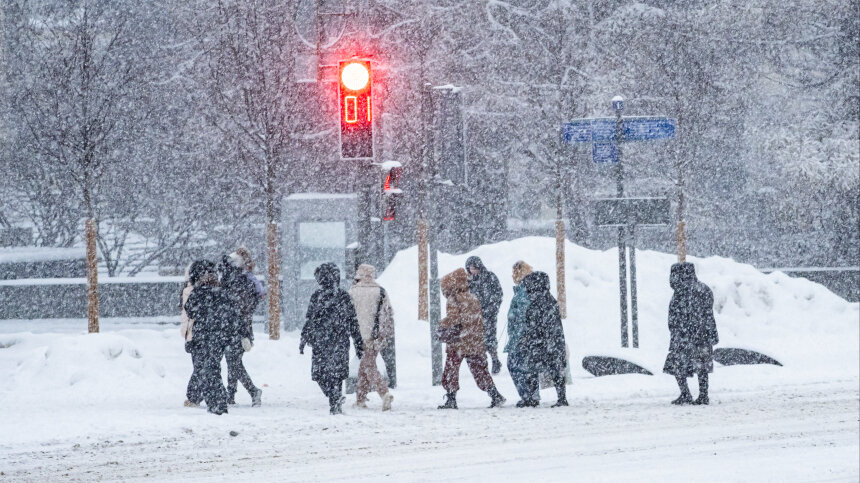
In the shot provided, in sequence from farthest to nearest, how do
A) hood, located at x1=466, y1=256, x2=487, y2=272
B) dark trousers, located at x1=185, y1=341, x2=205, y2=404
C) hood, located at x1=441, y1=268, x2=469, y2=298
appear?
1. hood, located at x1=466, y1=256, x2=487, y2=272
2. hood, located at x1=441, y1=268, x2=469, y2=298
3. dark trousers, located at x1=185, y1=341, x2=205, y2=404

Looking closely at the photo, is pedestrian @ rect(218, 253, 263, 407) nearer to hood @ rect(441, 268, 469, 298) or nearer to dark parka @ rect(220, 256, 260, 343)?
dark parka @ rect(220, 256, 260, 343)

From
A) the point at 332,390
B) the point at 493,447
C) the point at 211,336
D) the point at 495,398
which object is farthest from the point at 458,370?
the point at 493,447

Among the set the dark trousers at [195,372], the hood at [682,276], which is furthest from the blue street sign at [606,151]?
the dark trousers at [195,372]

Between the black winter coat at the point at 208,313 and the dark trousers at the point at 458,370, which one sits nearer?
the black winter coat at the point at 208,313

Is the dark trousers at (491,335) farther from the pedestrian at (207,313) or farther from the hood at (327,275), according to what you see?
the pedestrian at (207,313)

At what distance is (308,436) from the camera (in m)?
9.80

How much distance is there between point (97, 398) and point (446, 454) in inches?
215

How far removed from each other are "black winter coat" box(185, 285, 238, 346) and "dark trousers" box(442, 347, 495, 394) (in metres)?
2.40

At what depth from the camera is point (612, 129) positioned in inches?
655

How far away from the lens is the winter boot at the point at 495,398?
11.9 m

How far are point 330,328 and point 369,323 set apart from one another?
0.71m

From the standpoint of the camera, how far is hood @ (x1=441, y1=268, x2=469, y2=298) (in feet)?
39.5

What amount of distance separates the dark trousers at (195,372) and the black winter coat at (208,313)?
4.5 inches

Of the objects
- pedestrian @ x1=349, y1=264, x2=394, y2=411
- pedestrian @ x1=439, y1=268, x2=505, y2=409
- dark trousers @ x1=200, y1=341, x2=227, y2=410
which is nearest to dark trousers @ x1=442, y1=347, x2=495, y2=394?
pedestrian @ x1=439, y1=268, x2=505, y2=409
